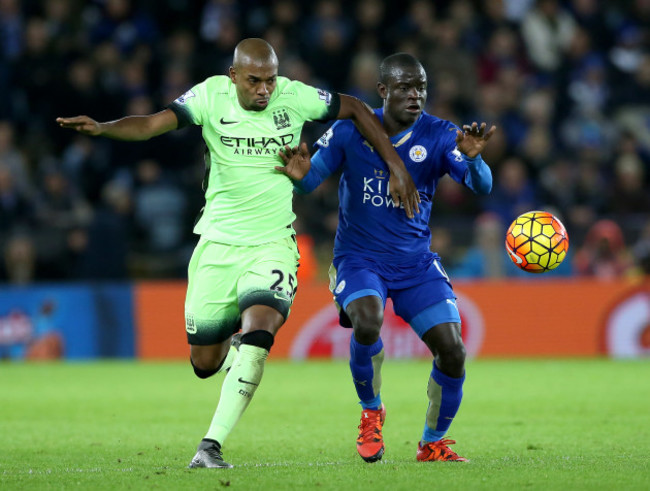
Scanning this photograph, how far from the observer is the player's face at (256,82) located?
6500 mm

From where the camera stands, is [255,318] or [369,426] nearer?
[255,318]

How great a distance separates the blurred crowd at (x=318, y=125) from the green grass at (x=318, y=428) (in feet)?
5.71

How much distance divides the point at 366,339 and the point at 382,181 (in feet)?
3.37

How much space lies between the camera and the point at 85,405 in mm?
9977

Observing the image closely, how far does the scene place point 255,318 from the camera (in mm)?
6246

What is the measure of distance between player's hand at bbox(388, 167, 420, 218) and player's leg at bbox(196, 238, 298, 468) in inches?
27.5

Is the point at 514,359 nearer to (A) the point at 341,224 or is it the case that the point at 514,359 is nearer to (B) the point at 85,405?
(B) the point at 85,405

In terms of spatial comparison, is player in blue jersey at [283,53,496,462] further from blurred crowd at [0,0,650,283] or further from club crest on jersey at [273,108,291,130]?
blurred crowd at [0,0,650,283]

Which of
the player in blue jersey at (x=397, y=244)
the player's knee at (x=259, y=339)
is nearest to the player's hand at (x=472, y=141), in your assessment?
the player in blue jersey at (x=397, y=244)

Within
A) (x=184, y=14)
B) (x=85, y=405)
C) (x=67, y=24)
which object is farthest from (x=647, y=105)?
(x=85, y=405)

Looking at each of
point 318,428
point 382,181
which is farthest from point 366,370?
point 318,428

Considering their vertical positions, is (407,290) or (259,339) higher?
(407,290)

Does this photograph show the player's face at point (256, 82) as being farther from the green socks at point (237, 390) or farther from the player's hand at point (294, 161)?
the green socks at point (237, 390)

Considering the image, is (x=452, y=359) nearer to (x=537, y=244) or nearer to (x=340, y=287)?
(x=340, y=287)
